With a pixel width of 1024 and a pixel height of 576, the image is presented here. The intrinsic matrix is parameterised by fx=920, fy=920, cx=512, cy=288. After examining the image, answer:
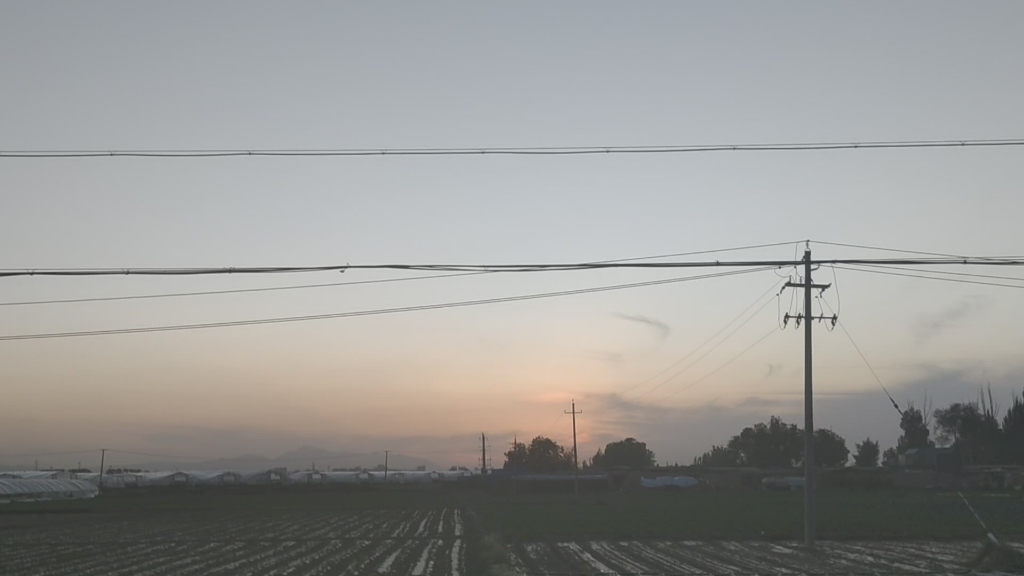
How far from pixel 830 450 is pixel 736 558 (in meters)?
164

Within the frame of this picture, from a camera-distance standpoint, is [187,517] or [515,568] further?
[187,517]

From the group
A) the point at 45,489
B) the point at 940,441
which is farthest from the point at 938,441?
the point at 45,489

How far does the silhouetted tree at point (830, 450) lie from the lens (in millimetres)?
184750

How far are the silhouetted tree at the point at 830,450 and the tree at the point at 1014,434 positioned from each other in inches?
1609

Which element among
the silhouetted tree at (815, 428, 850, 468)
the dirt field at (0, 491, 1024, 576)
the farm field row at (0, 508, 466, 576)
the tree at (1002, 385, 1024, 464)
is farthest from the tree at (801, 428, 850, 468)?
the farm field row at (0, 508, 466, 576)

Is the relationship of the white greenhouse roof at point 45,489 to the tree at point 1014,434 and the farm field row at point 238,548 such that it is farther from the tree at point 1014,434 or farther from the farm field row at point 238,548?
the tree at point 1014,434

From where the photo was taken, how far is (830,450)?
18612cm

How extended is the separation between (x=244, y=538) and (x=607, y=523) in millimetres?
21768

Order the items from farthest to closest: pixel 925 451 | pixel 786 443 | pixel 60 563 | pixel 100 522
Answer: pixel 786 443 → pixel 925 451 → pixel 100 522 → pixel 60 563

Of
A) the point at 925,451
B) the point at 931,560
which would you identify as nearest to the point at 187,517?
the point at 931,560

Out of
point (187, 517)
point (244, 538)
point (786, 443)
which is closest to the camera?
point (244, 538)

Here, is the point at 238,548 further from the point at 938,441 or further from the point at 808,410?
the point at 938,441

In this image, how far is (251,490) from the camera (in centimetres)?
11888

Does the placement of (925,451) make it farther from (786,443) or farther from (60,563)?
(60,563)
